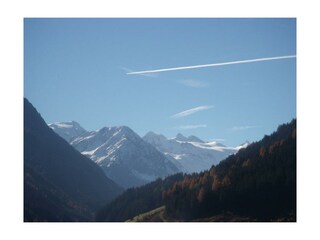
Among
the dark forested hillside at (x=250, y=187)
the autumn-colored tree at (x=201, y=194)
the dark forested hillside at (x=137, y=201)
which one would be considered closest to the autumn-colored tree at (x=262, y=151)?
the dark forested hillside at (x=250, y=187)

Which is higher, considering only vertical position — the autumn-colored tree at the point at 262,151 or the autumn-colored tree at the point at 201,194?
the autumn-colored tree at the point at 262,151

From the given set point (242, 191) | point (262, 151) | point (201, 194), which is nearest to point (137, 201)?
point (262, 151)

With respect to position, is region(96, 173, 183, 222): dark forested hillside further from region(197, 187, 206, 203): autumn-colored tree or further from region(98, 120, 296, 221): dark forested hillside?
region(197, 187, 206, 203): autumn-colored tree

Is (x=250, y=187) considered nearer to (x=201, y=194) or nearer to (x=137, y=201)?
(x=201, y=194)

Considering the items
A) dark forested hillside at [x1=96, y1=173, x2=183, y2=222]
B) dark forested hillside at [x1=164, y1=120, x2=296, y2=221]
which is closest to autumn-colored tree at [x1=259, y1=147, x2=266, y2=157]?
dark forested hillside at [x1=164, y1=120, x2=296, y2=221]

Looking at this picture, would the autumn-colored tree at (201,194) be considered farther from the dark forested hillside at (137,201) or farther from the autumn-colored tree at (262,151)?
→ the autumn-colored tree at (262,151)

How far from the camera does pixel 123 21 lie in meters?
61.4

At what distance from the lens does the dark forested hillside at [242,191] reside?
7001 cm

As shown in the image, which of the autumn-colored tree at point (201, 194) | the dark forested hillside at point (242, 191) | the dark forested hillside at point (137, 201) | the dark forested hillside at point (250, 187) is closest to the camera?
the dark forested hillside at point (250, 187)

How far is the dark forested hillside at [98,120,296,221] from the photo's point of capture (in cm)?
7001

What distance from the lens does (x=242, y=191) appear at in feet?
281

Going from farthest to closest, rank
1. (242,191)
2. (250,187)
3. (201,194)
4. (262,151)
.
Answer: (262,151) → (201,194) → (242,191) → (250,187)
